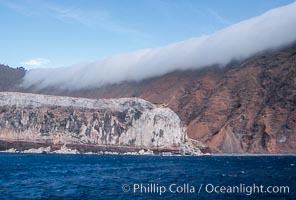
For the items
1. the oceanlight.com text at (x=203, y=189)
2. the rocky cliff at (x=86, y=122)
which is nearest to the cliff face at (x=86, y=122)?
the rocky cliff at (x=86, y=122)

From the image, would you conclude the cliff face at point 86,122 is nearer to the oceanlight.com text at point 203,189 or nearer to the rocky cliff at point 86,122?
the rocky cliff at point 86,122

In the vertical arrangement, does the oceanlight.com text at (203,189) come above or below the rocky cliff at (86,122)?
below

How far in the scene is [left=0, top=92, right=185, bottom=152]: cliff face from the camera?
583ft

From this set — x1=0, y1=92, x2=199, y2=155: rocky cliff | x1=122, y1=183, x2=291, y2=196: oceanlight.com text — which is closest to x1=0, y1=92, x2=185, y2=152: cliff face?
x1=0, y1=92, x2=199, y2=155: rocky cliff

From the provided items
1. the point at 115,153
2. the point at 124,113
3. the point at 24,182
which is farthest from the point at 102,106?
the point at 24,182

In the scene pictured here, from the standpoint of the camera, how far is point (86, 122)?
18200 centimetres

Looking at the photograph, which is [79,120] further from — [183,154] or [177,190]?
[177,190]

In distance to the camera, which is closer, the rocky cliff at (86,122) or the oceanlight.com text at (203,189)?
the oceanlight.com text at (203,189)

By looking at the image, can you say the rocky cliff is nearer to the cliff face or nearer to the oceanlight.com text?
the cliff face

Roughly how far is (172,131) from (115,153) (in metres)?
29.1

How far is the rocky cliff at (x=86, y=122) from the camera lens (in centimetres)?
17762

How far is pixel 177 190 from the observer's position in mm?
47875

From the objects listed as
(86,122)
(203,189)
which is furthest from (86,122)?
(203,189)

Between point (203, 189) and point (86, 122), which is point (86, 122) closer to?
point (86, 122)
